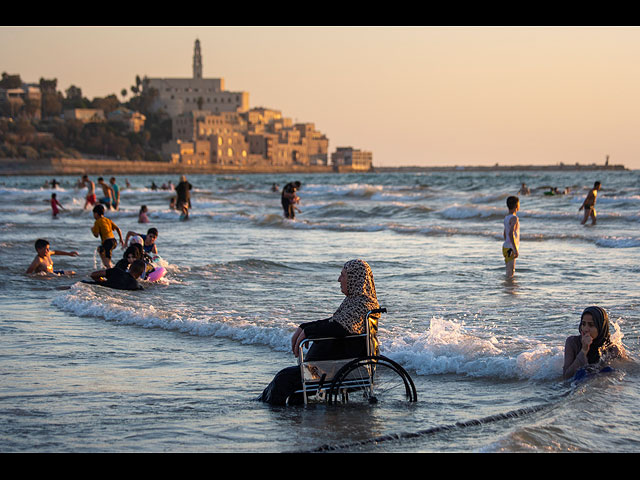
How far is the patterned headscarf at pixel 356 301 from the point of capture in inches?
247

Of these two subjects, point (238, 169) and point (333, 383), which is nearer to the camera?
point (333, 383)

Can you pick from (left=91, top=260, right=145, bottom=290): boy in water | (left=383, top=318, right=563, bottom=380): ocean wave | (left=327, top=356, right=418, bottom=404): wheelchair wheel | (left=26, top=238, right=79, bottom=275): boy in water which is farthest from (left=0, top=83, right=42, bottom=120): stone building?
(left=327, top=356, right=418, bottom=404): wheelchair wheel

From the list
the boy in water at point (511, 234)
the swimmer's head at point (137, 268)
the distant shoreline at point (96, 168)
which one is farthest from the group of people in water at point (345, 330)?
the distant shoreline at point (96, 168)

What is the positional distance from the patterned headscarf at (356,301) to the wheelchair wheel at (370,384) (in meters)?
0.28

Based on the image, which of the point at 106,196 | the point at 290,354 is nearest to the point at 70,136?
the point at 106,196

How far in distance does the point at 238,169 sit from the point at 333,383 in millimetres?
183654

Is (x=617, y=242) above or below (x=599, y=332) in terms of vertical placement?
below

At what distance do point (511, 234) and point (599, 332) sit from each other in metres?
6.49

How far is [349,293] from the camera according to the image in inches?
250

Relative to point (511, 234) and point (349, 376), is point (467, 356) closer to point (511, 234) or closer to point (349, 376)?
point (349, 376)

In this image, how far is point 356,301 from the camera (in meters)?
6.30

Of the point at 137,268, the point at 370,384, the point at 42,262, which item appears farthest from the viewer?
the point at 42,262
